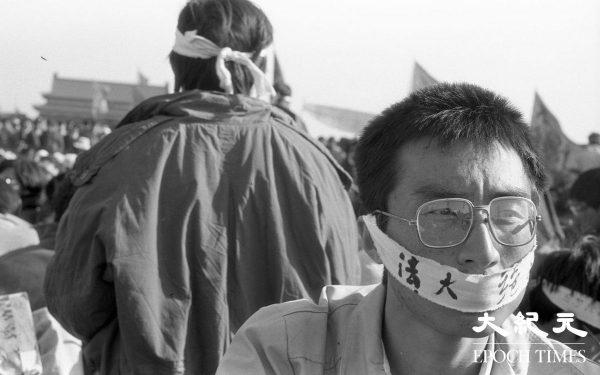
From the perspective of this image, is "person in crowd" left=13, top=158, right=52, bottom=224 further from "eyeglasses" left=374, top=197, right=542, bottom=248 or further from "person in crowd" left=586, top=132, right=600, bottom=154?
Result: "eyeglasses" left=374, top=197, right=542, bottom=248

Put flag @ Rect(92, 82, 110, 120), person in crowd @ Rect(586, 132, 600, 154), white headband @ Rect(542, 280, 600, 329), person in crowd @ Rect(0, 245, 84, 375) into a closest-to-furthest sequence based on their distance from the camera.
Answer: white headband @ Rect(542, 280, 600, 329)
person in crowd @ Rect(0, 245, 84, 375)
person in crowd @ Rect(586, 132, 600, 154)
flag @ Rect(92, 82, 110, 120)

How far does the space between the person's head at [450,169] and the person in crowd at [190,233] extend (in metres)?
0.68

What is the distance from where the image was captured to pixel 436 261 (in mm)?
1782

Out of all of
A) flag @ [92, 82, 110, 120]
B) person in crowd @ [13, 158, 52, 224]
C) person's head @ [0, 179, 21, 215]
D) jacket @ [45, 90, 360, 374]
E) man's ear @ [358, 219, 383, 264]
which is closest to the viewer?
man's ear @ [358, 219, 383, 264]

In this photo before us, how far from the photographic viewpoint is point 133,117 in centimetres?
276

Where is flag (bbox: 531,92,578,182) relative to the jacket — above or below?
below

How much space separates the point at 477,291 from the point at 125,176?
118cm

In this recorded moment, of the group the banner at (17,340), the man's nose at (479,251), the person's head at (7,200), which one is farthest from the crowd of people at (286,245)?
the person's head at (7,200)

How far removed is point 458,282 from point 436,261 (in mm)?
65

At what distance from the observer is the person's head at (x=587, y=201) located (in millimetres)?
4707

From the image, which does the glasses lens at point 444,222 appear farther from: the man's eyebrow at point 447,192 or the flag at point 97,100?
the flag at point 97,100

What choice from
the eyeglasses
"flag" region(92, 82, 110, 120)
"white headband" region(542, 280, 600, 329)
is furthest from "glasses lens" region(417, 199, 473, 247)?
"flag" region(92, 82, 110, 120)

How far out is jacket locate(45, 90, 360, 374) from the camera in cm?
244

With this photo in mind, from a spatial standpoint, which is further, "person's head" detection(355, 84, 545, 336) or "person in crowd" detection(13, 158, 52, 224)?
"person in crowd" detection(13, 158, 52, 224)
